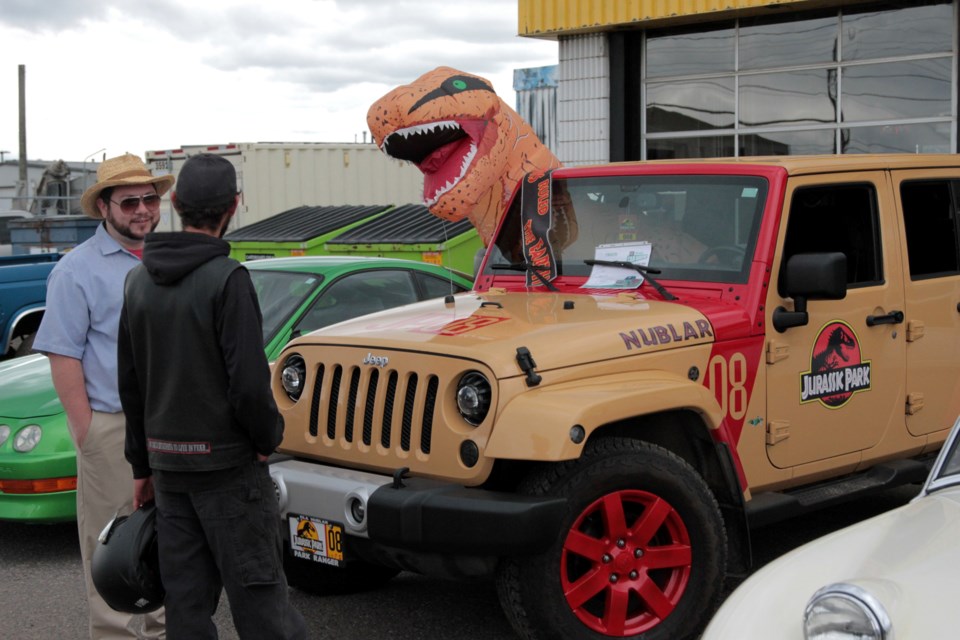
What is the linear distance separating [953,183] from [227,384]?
168 inches

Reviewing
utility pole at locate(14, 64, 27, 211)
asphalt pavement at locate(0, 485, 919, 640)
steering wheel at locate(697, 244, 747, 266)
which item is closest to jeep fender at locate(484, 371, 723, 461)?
steering wheel at locate(697, 244, 747, 266)

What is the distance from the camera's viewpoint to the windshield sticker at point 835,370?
16.8ft

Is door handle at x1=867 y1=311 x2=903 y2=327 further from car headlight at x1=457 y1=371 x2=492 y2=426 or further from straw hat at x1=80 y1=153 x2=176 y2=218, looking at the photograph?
straw hat at x1=80 y1=153 x2=176 y2=218

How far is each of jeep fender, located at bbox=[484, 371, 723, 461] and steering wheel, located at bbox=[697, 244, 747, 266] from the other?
2.66ft

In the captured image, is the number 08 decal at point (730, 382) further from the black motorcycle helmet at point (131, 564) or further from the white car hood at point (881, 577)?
the black motorcycle helmet at point (131, 564)

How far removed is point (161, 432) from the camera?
138 inches

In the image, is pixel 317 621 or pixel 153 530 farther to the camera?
pixel 317 621

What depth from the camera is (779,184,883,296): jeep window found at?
5.26 meters

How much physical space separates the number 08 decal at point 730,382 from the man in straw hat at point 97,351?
7.73ft

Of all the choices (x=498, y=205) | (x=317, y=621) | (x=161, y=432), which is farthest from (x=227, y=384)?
(x=498, y=205)

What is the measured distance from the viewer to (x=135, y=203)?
15.0ft

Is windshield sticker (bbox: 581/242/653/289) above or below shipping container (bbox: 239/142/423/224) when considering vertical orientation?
below

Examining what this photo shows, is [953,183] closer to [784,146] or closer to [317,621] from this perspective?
[317,621]

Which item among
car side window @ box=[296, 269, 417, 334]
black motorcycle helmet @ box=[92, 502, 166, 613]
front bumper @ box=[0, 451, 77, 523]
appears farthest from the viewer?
car side window @ box=[296, 269, 417, 334]
